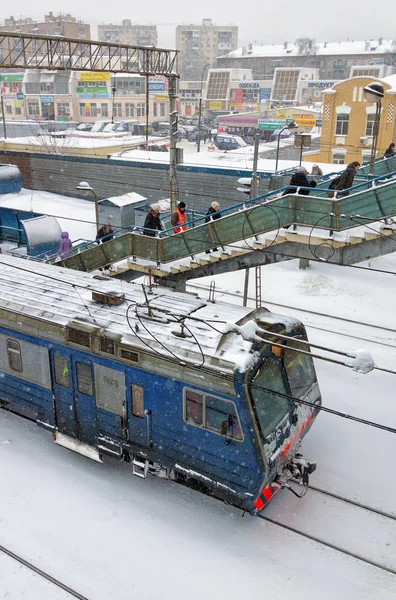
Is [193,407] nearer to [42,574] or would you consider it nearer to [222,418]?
[222,418]

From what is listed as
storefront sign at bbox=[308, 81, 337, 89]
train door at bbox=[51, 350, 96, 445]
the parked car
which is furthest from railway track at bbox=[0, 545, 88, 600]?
storefront sign at bbox=[308, 81, 337, 89]

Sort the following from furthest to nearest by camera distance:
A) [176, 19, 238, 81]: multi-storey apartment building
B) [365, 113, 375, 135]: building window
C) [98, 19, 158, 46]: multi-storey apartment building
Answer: [98, 19, 158, 46]: multi-storey apartment building
[176, 19, 238, 81]: multi-storey apartment building
[365, 113, 375, 135]: building window

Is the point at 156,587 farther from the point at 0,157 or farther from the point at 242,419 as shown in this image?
the point at 0,157

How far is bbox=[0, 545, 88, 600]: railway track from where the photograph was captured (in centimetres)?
752

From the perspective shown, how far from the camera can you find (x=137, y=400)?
29.2 feet

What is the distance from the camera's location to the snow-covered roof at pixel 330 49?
91250 mm

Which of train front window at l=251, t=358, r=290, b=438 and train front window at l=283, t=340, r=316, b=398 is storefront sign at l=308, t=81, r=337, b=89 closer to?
train front window at l=283, t=340, r=316, b=398

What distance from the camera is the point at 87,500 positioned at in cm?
927

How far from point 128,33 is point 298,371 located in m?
186

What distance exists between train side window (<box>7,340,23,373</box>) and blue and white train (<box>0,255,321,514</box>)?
0.09ft

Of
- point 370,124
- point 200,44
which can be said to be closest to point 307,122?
point 370,124

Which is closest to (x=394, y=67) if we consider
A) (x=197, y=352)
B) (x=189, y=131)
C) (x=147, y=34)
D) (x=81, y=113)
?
(x=189, y=131)

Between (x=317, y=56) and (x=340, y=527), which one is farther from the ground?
(x=317, y=56)

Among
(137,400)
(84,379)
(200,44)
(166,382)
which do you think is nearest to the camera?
(166,382)
